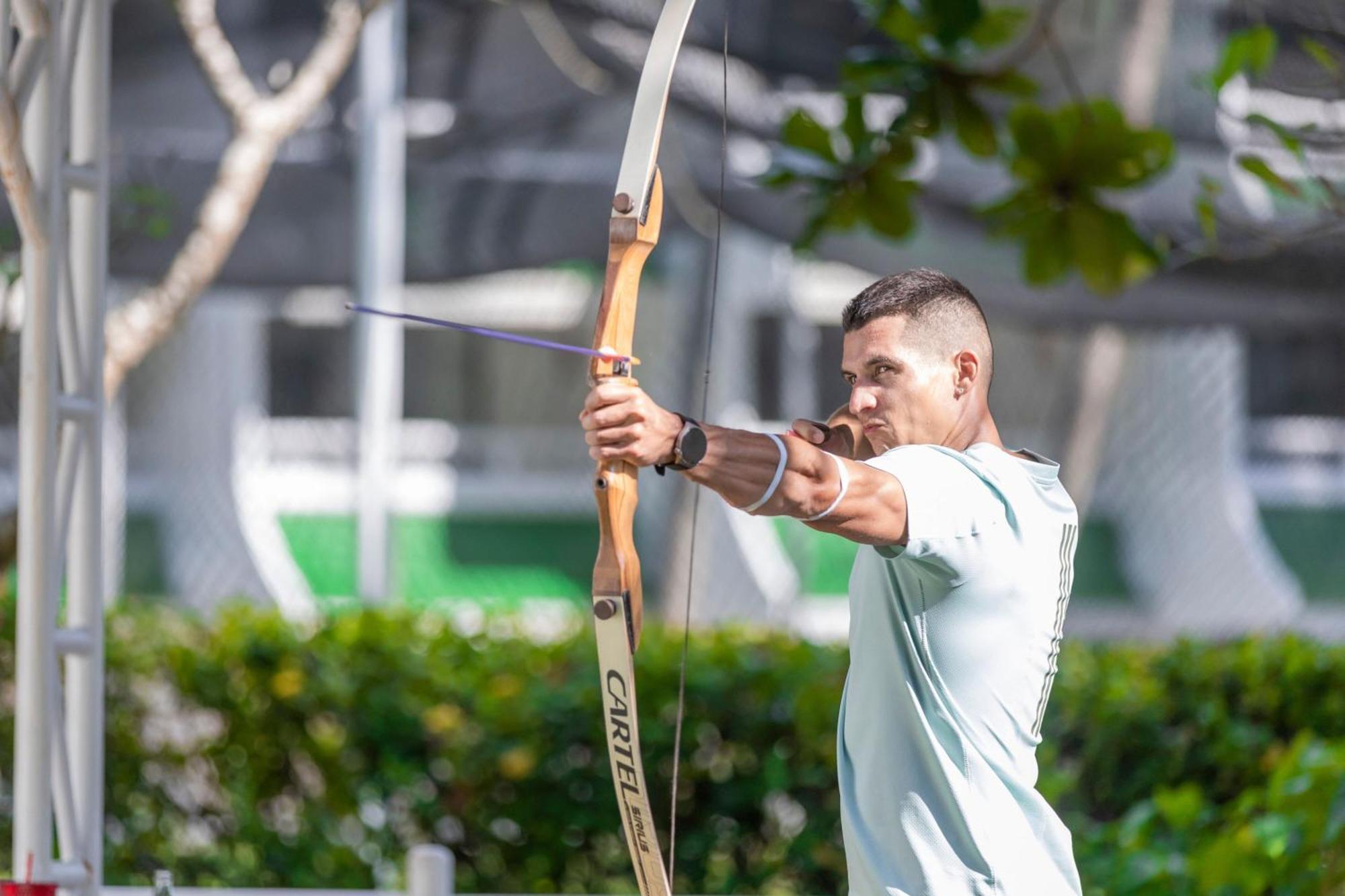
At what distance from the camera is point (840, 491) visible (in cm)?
134

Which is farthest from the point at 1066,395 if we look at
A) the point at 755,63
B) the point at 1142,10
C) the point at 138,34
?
the point at 138,34

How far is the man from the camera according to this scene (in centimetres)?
148

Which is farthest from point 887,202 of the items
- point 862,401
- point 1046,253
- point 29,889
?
point 29,889

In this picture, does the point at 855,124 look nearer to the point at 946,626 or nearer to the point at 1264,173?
the point at 1264,173

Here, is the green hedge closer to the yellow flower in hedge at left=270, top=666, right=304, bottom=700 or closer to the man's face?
the yellow flower in hedge at left=270, top=666, right=304, bottom=700

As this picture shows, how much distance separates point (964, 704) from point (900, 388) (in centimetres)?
33

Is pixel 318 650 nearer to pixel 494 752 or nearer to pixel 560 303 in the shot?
pixel 494 752

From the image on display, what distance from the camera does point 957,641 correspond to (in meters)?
1.52

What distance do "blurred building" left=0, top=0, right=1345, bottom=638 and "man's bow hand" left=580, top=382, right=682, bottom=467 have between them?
10.8ft

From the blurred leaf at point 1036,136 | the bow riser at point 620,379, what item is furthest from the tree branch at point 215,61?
the bow riser at point 620,379

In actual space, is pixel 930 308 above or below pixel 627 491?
above

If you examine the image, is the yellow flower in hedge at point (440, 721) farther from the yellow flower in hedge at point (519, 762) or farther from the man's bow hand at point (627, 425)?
the man's bow hand at point (627, 425)

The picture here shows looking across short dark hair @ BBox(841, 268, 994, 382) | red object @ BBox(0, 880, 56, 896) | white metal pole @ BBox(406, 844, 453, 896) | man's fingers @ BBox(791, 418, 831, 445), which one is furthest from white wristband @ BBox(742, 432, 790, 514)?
white metal pole @ BBox(406, 844, 453, 896)

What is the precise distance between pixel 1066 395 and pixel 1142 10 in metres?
1.48
